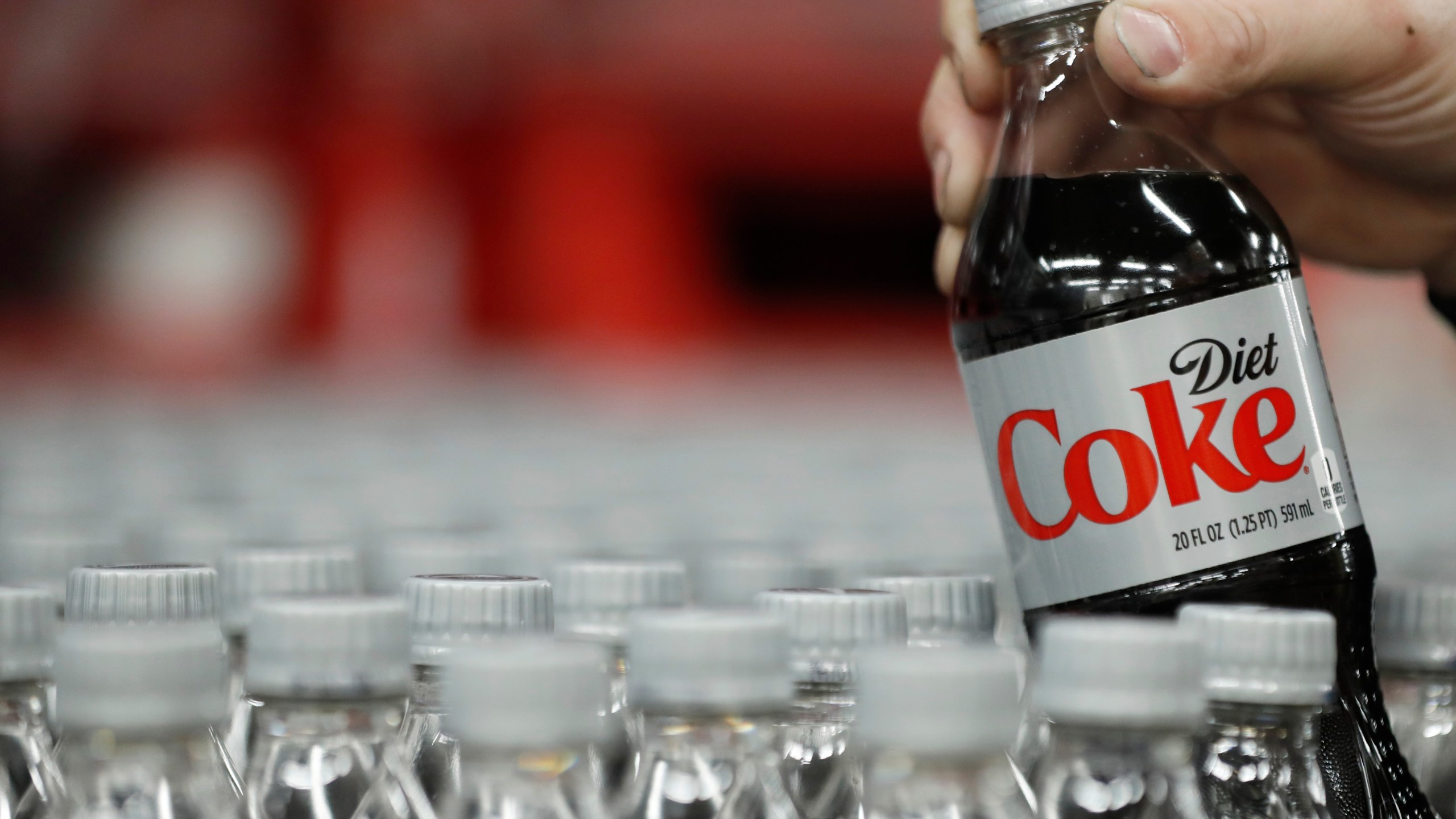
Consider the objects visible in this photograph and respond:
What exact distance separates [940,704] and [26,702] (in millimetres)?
515

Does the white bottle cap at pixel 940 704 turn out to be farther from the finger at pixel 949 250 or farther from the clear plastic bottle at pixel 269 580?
the finger at pixel 949 250

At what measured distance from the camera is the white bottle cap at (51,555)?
3.99 feet

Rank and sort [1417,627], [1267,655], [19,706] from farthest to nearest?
[1417,627], [19,706], [1267,655]

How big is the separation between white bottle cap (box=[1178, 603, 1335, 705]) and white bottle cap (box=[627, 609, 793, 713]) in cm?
20

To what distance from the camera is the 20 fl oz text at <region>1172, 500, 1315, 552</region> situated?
0.83 meters

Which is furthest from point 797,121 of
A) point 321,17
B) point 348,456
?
point 348,456

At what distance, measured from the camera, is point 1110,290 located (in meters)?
0.87

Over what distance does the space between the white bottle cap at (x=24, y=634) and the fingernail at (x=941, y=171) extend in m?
0.71

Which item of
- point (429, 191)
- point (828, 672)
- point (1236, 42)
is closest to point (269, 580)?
point (828, 672)

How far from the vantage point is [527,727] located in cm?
62

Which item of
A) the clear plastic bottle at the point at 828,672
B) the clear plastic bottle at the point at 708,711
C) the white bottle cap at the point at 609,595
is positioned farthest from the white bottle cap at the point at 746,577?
the clear plastic bottle at the point at 708,711

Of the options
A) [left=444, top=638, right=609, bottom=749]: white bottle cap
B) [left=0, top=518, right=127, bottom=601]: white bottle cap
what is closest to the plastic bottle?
[left=444, top=638, right=609, bottom=749]: white bottle cap

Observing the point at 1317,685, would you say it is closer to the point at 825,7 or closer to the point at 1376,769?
the point at 1376,769

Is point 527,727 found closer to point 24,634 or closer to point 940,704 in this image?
point 940,704
